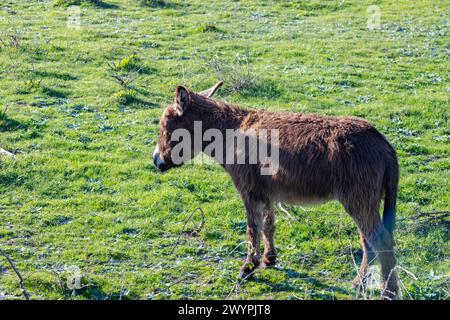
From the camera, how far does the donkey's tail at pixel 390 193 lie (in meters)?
7.01

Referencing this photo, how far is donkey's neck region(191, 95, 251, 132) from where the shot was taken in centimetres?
802

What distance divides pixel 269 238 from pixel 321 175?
127 cm

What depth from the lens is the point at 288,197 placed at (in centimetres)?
752

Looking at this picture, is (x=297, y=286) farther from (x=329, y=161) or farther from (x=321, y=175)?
(x=329, y=161)

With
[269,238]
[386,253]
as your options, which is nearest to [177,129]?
[269,238]

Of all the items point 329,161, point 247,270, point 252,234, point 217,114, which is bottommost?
point 247,270

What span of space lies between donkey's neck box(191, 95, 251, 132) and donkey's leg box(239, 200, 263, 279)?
0.96 meters

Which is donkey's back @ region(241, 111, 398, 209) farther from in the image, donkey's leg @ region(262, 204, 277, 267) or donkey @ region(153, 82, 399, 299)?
donkey's leg @ region(262, 204, 277, 267)

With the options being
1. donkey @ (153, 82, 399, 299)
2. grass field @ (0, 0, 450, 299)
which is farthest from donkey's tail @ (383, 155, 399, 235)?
grass field @ (0, 0, 450, 299)

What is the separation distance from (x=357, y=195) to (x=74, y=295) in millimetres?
3114

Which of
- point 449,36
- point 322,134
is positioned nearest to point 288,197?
point 322,134

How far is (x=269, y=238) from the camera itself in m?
7.98

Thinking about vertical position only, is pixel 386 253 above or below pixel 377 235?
below

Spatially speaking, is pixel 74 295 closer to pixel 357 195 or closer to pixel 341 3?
pixel 357 195
